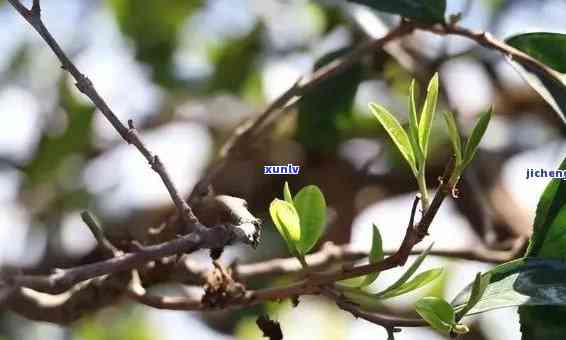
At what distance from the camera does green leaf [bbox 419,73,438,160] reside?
0.47m

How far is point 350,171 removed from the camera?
1.12 m

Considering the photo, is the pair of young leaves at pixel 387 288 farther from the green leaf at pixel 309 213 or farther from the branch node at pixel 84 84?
the branch node at pixel 84 84

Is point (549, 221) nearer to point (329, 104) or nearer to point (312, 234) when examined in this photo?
point (312, 234)

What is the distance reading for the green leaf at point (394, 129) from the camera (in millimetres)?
487

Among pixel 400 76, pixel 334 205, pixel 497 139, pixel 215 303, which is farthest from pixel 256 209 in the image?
pixel 215 303

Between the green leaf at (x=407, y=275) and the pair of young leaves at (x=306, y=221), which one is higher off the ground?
the pair of young leaves at (x=306, y=221)

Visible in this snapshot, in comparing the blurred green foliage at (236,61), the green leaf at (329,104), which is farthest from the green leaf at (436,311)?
the blurred green foliage at (236,61)

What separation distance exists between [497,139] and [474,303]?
73 centimetres

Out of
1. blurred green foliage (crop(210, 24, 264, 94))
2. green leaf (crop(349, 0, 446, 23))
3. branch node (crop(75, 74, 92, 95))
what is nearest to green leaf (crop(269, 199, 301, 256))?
branch node (crop(75, 74, 92, 95))

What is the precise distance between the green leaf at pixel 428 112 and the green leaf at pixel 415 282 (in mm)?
71

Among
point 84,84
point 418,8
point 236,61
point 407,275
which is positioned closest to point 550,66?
point 418,8

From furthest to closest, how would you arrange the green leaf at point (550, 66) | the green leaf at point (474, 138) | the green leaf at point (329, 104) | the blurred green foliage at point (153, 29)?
the blurred green foliage at point (153, 29)
the green leaf at point (329, 104)
the green leaf at point (550, 66)
the green leaf at point (474, 138)

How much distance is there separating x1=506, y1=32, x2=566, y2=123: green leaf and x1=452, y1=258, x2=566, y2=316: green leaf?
0.41 feet

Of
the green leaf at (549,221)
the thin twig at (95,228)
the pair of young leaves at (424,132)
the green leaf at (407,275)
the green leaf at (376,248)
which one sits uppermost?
the thin twig at (95,228)
